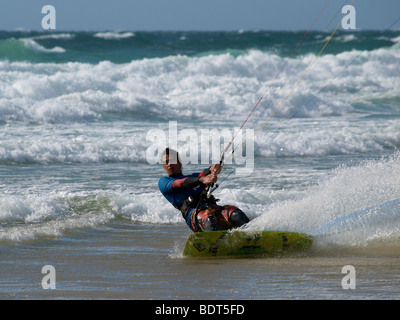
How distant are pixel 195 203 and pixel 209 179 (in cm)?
63

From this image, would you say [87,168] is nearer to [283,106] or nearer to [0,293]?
[0,293]

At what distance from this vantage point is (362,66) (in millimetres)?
32938

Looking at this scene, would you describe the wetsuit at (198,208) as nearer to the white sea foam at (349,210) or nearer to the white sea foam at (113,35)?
the white sea foam at (349,210)

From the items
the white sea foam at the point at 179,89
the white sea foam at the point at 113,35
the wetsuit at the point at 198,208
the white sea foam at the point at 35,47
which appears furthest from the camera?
the white sea foam at the point at 113,35

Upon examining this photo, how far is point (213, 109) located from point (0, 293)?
15764 mm

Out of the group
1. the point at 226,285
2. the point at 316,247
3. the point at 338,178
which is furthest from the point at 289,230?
the point at 226,285

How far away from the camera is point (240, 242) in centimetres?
638

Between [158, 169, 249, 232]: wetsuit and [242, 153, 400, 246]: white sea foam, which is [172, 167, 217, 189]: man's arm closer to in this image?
[158, 169, 249, 232]: wetsuit

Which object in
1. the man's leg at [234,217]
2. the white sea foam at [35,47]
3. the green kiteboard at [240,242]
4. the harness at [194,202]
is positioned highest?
the white sea foam at [35,47]

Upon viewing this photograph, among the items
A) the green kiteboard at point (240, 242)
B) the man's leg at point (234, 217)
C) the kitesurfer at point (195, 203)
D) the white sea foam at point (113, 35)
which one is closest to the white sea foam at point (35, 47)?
the white sea foam at point (113, 35)

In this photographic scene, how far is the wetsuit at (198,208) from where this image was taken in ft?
21.4

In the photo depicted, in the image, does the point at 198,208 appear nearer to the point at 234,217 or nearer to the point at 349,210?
the point at 234,217

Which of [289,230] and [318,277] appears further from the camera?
[289,230]

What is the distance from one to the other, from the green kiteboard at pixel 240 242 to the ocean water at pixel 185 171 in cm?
11
